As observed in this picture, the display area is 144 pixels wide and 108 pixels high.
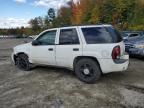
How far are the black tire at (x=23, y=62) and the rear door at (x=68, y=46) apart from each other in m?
1.67

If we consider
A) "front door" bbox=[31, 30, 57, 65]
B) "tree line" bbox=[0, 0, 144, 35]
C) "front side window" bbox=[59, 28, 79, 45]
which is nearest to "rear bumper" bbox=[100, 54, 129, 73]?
"front side window" bbox=[59, 28, 79, 45]

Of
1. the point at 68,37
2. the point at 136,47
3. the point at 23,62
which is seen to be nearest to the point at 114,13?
the point at 136,47

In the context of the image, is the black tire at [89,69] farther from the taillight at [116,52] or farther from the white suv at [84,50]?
the taillight at [116,52]

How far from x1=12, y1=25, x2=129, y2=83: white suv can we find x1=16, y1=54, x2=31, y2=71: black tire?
27.2 inches

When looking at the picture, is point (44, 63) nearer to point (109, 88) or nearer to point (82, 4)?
point (109, 88)

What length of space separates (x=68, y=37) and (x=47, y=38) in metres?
0.96

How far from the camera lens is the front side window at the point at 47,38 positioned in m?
7.41

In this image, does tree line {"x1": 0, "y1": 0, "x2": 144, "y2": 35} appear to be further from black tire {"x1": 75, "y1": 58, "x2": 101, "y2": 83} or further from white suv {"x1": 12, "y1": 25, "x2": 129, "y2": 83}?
black tire {"x1": 75, "y1": 58, "x2": 101, "y2": 83}

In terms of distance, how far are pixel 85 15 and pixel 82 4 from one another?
4.52 m

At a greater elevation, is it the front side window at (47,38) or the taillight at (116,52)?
the front side window at (47,38)

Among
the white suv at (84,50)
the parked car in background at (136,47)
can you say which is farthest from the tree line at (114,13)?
the white suv at (84,50)

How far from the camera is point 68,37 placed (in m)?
7.01

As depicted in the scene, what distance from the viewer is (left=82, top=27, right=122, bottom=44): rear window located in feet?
20.4

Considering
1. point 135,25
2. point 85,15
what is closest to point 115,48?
point 135,25
